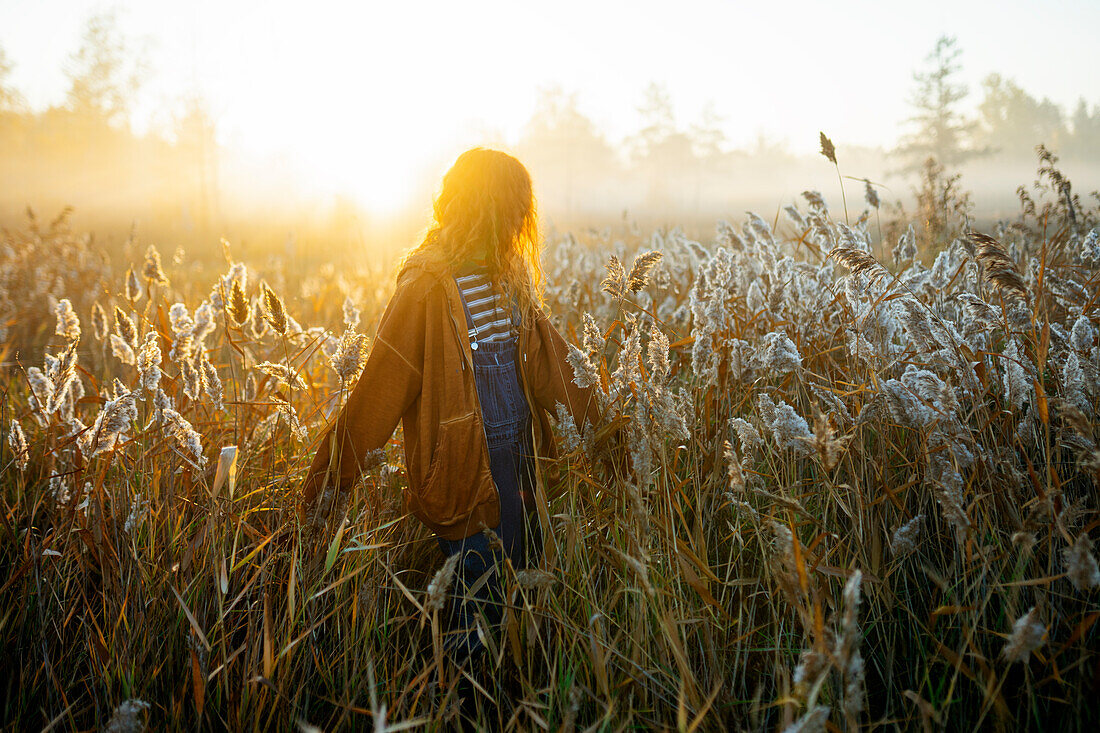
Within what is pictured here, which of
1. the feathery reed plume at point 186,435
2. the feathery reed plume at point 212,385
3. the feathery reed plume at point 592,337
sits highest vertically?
the feathery reed plume at point 592,337

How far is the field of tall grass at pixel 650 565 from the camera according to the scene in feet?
4.41

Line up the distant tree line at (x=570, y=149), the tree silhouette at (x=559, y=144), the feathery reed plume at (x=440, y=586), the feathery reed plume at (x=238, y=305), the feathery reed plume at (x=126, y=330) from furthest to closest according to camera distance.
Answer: the tree silhouette at (x=559, y=144) → the distant tree line at (x=570, y=149) → the feathery reed plume at (x=126, y=330) → the feathery reed plume at (x=238, y=305) → the feathery reed plume at (x=440, y=586)

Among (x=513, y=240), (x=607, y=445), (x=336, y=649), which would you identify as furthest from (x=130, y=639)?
(x=513, y=240)

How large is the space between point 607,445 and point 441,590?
0.71 m

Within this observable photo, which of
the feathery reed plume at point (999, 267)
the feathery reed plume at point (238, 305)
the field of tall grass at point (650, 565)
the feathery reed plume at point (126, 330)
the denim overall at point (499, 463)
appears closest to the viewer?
the field of tall grass at point (650, 565)

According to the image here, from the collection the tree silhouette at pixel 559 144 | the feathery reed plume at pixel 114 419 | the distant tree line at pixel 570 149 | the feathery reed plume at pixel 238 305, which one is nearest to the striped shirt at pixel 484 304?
the feathery reed plume at pixel 238 305

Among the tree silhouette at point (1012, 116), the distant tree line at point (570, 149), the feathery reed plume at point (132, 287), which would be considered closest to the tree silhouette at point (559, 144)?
the distant tree line at point (570, 149)

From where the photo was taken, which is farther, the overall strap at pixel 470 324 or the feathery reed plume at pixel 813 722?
the overall strap at pixel 470 324

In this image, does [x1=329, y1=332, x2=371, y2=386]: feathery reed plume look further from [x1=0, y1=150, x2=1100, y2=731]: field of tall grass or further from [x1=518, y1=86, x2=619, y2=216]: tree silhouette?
[x1=518, y1=86, x2=619, y2=216]: tree silhouette

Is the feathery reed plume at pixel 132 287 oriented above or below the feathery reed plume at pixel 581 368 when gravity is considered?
above

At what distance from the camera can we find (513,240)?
212cm

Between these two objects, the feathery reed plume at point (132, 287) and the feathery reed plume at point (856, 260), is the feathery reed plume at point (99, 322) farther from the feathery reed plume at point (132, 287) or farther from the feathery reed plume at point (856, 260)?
the feathery reed plume at point (856, 260)

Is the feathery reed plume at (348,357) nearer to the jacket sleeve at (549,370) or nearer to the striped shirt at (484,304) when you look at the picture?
the striped shirt at (484,304)

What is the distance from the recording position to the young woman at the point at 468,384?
1.92 m
